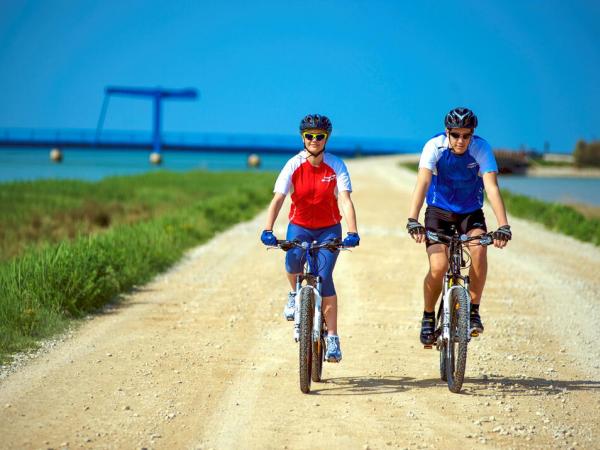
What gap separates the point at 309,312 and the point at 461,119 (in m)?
1.84

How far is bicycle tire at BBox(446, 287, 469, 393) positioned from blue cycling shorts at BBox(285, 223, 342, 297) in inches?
37.1

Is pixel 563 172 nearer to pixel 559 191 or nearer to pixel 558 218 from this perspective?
pixel 559 191

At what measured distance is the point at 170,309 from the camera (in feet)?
36.8

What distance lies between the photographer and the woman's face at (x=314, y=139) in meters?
7.42

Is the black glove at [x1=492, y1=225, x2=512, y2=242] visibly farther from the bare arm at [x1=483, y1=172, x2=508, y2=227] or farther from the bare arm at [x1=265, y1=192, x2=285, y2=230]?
the bare arm at [x1=265, y1=192, x2=285, y2=230]

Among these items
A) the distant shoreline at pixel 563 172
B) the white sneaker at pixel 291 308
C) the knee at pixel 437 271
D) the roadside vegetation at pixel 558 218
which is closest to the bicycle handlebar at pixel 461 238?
the knee at pixel 437 271

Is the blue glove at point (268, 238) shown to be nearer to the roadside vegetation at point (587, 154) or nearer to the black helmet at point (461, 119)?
the black helmet at point (461, 119)

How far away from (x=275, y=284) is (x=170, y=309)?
7.63 ft

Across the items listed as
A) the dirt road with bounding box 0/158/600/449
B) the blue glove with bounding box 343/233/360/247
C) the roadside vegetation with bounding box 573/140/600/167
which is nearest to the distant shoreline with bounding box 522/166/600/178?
the roadside vegetation with bounding box 573/140/600/167

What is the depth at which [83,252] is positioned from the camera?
12.1 m

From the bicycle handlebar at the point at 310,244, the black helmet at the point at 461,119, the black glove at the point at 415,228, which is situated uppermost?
the black helmet at the point at 461,119

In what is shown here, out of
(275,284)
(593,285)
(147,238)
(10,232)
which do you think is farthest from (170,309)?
(10,232)

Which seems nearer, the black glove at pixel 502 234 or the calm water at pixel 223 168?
the black glove at pixel 502 234

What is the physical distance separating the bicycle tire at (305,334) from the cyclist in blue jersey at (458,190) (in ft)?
3.23
